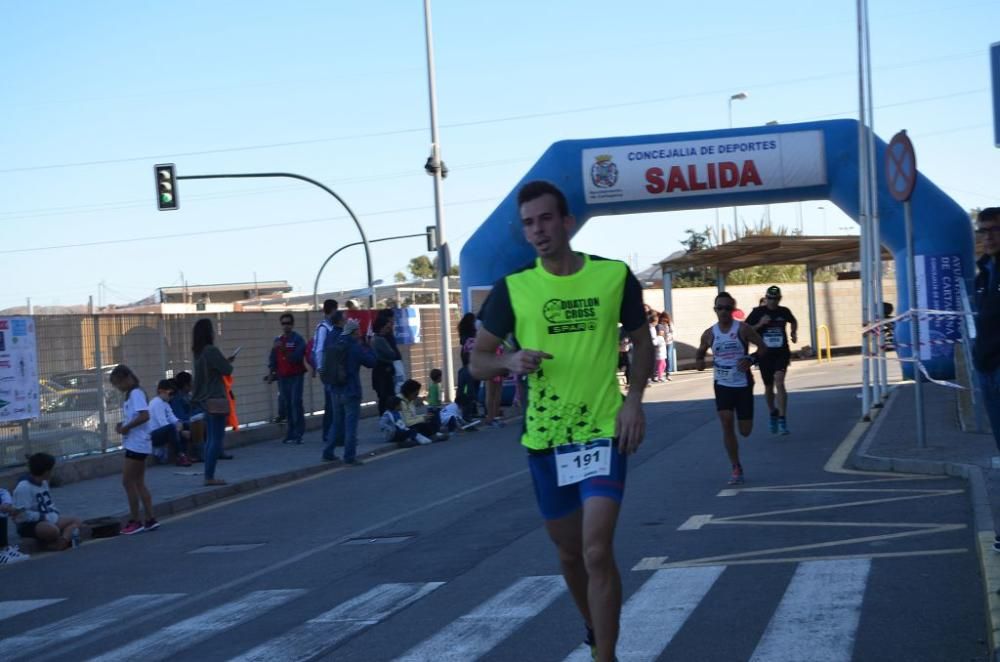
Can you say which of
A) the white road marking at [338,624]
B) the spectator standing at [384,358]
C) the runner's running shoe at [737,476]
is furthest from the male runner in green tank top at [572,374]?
the spectator standing at [384,358]

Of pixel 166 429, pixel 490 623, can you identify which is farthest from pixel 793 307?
pixel 490 623

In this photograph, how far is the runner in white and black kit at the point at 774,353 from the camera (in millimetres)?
16688

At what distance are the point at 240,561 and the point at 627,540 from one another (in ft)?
10.0

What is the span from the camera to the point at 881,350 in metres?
19.0

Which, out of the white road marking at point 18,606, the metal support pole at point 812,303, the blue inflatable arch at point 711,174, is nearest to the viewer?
the white road marking at point 18,606

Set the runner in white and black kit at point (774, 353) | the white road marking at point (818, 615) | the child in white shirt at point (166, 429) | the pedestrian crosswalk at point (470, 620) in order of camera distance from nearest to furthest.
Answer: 1. the white road marking at point (818, 615)
2. the pedestrian crosswalk at point (470, 620)
3. the child in white shirt at point (166, 429)
4. the runner in white and black kit at point (774, 353)

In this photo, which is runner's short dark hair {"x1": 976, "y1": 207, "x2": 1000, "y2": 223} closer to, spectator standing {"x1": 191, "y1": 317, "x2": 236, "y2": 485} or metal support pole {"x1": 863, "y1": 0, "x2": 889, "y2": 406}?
spectator standing {"x1": 191, "y1": 317, "x2": 236, "y2": 485}

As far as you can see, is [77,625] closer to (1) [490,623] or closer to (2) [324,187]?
(1) [490,623]

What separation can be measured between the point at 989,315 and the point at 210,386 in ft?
31.5

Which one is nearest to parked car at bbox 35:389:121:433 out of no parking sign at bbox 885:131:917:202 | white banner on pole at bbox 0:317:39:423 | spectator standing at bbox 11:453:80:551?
white banner on pole at bbox 0:317:39:423

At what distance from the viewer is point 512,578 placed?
319 inches

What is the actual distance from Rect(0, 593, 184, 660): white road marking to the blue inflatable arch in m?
16.8

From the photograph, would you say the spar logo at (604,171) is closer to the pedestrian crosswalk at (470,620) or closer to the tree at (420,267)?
the pedestrian crosswalk at (470,620)

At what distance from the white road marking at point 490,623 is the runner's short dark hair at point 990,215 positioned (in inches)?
125
